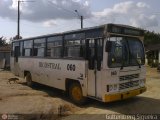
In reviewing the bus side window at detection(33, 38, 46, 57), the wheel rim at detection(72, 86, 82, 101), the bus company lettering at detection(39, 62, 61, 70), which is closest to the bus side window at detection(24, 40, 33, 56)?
the bus side window at detection(33, 38, 46, 57)

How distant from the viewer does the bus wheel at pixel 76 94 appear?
39.7 feet

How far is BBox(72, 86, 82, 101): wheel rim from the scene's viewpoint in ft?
40.2

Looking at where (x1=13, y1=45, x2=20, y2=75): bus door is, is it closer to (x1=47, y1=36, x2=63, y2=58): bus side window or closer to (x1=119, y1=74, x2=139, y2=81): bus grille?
(x1=47, y1=36, x2=63, y2=58): bus side window

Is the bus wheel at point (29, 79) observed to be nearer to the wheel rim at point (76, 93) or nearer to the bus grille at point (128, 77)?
the wheel rim at point (76, 93)

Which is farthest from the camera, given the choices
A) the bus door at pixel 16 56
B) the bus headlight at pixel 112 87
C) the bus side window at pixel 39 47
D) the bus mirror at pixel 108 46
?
the bus door at pixel 16 56

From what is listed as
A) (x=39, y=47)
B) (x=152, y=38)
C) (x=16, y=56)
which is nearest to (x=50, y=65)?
(x=39, y=47)

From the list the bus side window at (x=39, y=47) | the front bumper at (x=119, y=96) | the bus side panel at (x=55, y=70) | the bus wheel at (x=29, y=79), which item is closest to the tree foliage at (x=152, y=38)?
the bus wheel at (x=29, y=79)

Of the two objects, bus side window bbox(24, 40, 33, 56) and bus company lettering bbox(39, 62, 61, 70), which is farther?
bus side window bbox(24, 40, 33, 56)

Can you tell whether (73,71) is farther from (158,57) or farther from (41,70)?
(158,57)

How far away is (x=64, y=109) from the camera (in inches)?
448

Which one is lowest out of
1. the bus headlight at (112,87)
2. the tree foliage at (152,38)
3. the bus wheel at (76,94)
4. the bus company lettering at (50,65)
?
the bus wheel at (76,94)

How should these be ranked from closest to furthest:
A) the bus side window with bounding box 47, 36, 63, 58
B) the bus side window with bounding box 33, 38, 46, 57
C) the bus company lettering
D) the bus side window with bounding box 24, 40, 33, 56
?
the bus side window with bounding box 47, 36, 63, 58 < the bus company lettering < the bus side window with bounding box 33, 38, 46, 57 < the bus side window with bounding box 24, 40, 33, 56

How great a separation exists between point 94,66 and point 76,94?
195 centimetres

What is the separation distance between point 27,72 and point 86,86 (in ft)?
26.6
